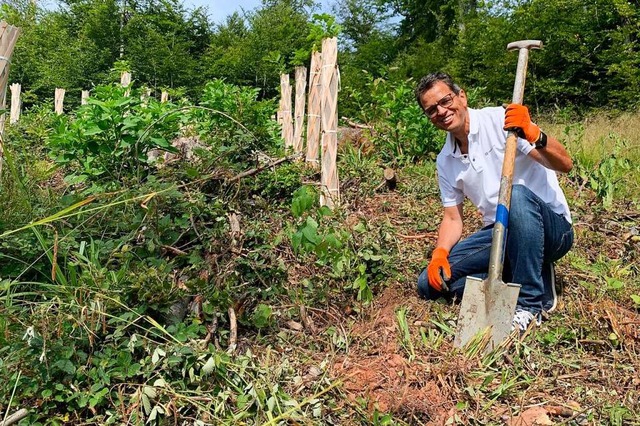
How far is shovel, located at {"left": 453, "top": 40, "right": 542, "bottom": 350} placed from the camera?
2010mm

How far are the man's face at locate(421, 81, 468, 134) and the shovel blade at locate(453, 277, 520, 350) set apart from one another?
2.42ft

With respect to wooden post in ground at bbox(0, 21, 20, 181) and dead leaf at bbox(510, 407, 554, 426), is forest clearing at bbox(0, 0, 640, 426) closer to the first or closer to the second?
dead leaf at bbox(510, 407, 554, 426)

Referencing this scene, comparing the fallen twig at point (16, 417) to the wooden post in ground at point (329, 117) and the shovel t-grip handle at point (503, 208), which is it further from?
the wooden post in ground at point (329, 117)

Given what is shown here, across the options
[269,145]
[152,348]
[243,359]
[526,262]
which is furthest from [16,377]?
[269,145]

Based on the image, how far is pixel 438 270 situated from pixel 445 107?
0.76m

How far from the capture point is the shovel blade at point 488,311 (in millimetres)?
2006

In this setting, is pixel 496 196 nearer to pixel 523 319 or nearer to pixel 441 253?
pixel 441 253

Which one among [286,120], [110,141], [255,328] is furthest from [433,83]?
[286,120]

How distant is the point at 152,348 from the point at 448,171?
1.61 m

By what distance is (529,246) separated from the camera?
2.17 metres

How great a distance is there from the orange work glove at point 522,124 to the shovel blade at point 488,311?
24.8 inches

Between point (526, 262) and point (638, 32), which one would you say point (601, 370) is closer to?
point (526, 262)

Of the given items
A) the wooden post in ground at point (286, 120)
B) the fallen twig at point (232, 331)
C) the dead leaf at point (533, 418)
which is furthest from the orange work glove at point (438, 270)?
the wooden post in ground at point (286, 120)

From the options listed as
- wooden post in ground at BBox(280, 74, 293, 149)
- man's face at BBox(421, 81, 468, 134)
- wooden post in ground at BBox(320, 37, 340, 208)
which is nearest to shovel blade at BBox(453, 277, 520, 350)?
man's face at BBox(421, 81, 468, 134)
